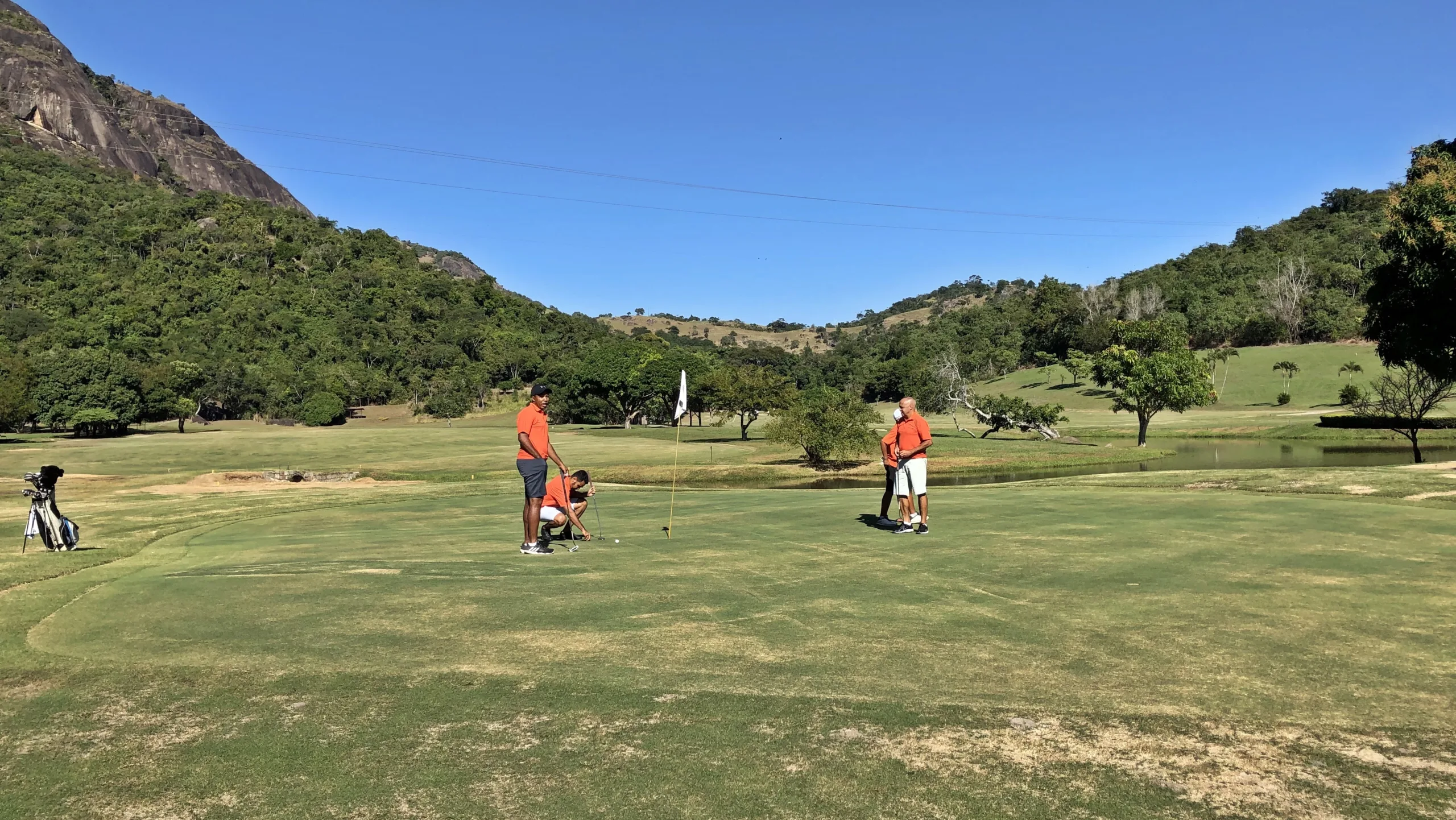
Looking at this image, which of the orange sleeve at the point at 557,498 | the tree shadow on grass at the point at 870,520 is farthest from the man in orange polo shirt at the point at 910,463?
the orange sleeve at the point at 557,498

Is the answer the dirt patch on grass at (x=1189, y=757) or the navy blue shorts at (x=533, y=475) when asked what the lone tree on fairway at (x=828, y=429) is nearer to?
the navy blue shorts at (x=533, y=475)

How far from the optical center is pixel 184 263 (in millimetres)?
177875

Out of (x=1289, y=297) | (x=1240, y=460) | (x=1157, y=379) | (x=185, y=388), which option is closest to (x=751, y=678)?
(x=1240, y=460)

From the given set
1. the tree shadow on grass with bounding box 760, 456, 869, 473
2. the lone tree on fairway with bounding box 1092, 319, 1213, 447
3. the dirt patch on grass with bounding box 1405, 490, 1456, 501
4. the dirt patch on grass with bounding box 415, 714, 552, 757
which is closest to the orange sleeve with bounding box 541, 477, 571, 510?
the dirt patch on grass with bounding box 415, 714, 552, 757

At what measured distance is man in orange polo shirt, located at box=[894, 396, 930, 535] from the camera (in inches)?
621

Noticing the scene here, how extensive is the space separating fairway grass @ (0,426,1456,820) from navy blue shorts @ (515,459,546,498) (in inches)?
44.2

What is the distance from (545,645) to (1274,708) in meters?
Result: 6.05

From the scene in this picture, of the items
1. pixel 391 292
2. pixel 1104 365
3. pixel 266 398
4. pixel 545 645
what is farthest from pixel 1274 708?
pixel 391 292

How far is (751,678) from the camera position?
6.97 metres

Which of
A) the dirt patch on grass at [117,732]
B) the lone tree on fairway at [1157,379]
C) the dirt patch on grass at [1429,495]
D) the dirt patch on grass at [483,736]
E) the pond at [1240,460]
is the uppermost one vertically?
the lone tree on fairway at [1157,379]

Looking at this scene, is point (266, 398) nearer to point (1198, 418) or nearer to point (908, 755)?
point (1198, 418)

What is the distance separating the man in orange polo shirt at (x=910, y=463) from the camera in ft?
51.8

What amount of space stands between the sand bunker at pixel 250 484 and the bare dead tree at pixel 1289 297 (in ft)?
485

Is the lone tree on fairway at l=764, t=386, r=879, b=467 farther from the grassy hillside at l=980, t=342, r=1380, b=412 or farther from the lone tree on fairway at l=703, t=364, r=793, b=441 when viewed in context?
the grassy hillside at l=980, t=342, r=1380, b=412
